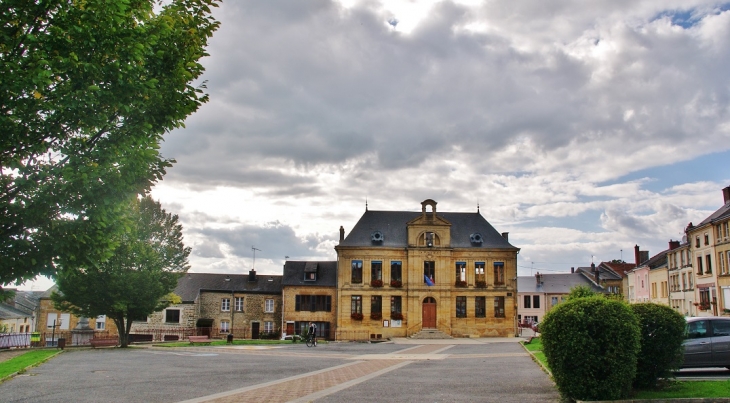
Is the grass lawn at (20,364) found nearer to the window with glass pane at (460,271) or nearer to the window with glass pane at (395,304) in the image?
the window with glass pane at (395,304)

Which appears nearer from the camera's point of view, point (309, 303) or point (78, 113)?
point (78, 113)

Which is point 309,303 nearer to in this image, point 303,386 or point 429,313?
point 429,313

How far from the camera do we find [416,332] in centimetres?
4966

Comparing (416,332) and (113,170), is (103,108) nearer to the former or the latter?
(113,170)

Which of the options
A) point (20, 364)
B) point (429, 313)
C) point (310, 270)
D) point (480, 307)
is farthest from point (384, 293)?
point (20, 364)

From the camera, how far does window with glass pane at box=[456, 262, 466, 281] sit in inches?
2020

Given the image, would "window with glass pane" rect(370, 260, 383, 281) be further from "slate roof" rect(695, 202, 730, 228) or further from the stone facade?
"slate roof" rect(695, 202, 730, 228)

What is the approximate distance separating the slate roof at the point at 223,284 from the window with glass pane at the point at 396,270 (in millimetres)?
10486

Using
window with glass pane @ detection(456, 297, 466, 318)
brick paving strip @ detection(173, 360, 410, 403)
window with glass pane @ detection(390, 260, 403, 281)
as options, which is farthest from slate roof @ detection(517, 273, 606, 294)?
brick paving strip @ detection(173, 360, 410, 403)

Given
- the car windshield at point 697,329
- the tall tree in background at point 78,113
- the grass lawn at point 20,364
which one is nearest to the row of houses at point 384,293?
the grass lawn at point 20,364

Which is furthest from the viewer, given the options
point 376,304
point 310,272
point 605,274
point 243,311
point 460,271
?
point 605,274

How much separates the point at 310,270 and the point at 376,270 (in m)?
5.93

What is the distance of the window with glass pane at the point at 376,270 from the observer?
50.9 meters

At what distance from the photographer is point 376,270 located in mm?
51031
